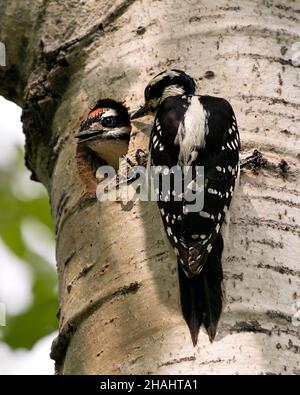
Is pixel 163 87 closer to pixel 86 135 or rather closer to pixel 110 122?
pixel 86 135

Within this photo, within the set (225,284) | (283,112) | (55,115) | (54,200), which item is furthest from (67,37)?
(225,284)

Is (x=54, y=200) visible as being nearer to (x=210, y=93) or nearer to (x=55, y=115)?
(x=55, y=115)

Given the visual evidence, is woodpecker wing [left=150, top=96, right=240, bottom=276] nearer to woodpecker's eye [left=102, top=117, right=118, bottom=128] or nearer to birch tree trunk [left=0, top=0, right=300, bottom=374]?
birch tree trunk [left=0, top=0, right=300, bottom=374]

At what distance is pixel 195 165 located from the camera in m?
3.75

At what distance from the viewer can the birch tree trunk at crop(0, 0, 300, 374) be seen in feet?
10.9

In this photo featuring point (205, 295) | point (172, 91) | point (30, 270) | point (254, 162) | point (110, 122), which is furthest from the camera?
point (30, 270)

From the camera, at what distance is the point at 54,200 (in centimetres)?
430

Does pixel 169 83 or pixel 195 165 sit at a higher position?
pixel 169 83

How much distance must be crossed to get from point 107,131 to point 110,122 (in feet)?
0.33

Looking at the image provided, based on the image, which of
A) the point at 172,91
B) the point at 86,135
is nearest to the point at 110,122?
the point at 86,135

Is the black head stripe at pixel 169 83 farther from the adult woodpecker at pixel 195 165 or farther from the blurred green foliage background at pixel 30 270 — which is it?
the blurred green foliage background at pixel 30 270

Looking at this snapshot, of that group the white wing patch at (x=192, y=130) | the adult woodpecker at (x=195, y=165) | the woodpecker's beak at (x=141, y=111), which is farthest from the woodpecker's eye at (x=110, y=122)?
the white wing patch at (x=192, y=130)

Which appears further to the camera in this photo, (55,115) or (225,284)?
(55,115)

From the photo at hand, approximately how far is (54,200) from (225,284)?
1.14m
